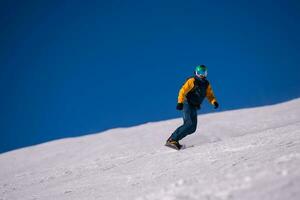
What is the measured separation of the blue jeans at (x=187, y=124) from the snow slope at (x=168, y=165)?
1.17 ft

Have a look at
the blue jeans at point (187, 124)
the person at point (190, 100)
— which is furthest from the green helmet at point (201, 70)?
the blue jeans at point (187, 124)

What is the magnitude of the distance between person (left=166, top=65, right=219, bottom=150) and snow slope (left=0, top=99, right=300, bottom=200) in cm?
39

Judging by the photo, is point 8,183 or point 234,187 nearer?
point 234,187

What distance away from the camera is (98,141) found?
→ 9438 millimetres

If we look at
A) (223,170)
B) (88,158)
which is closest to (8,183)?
(88,158)

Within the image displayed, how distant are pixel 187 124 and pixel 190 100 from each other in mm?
494

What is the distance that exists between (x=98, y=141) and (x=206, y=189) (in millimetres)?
6872

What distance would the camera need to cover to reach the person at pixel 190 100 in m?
6.70

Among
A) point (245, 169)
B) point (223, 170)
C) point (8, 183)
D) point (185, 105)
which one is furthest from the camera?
point (185, 105)

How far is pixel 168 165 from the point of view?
495 cm

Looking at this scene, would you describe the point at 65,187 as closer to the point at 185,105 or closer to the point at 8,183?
the point at 8,183

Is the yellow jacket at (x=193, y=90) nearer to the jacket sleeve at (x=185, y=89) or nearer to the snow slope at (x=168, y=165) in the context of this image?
the jacket sleeve at (x=185, y=89)

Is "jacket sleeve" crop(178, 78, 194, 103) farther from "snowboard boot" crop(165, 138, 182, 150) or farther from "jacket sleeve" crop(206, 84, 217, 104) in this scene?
"snowboard boot" crop(165, 138, 182, 150)

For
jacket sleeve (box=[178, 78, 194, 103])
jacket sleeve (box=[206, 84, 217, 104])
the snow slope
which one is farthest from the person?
the snow slope
